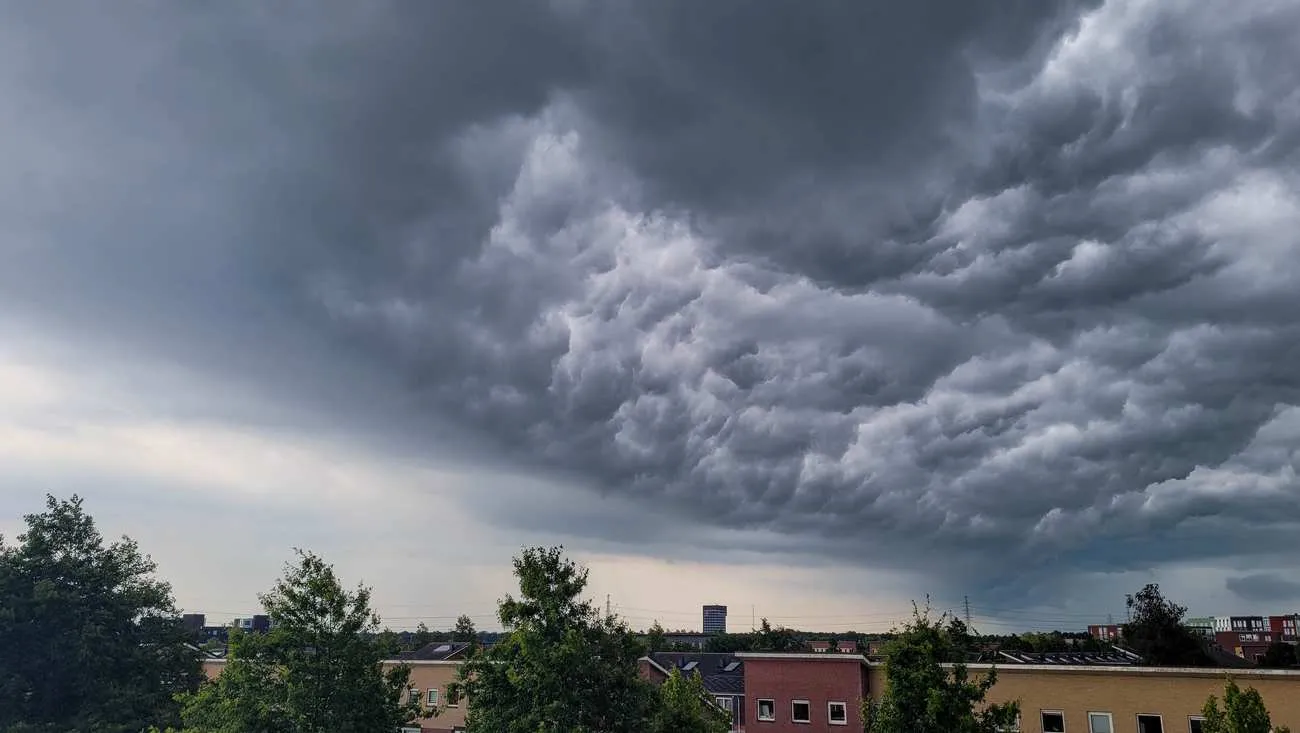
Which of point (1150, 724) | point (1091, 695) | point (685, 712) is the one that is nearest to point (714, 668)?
point (1091, 695)

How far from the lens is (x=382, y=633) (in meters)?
39.9

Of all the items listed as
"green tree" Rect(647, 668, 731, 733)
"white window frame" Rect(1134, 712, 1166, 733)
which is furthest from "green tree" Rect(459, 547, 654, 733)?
"white window frame" Rect(1134, 712, 1166, 733)

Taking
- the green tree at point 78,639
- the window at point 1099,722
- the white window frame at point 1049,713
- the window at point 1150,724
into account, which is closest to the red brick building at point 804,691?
the white window frame at point 1049,713

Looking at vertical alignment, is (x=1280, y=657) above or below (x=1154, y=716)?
below

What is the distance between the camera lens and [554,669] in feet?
108

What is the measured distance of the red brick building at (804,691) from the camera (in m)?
58.2

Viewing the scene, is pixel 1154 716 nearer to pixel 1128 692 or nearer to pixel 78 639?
pixel 1128 692

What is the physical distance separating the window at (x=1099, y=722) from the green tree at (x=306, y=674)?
130ft

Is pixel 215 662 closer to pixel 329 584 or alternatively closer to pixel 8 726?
pixel 8 726

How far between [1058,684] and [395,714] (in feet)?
127

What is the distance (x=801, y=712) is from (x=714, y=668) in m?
31.3

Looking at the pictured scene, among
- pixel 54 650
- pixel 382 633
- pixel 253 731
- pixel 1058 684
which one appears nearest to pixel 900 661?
pixel 1058 684

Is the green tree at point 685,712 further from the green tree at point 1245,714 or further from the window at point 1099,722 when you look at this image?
the green tree at point 1245,714

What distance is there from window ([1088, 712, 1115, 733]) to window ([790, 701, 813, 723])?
1772 cm
